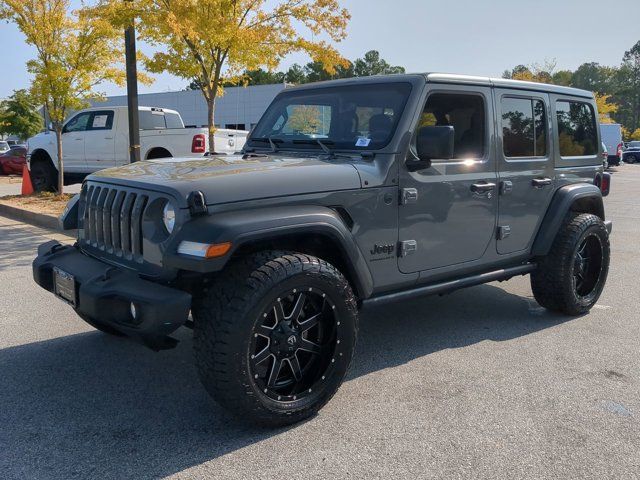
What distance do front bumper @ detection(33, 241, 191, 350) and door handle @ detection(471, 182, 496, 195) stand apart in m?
2.13

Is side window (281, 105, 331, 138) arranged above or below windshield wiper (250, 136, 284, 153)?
above

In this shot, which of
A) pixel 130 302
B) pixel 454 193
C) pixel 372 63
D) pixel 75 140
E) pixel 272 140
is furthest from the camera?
pixel 372 63

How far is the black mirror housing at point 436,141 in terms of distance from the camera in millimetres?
3438

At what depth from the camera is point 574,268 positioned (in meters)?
4.85

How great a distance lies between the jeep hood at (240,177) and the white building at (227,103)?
4139 cm

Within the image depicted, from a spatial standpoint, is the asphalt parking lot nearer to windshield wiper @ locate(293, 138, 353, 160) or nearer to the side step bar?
the side step bar

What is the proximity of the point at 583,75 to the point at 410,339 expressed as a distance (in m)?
121

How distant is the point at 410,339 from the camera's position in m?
4.40

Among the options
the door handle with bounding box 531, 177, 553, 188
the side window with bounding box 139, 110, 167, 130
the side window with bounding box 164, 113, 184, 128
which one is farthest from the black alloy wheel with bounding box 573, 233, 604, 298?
the side window with bounding box 164, 113, 184, 128

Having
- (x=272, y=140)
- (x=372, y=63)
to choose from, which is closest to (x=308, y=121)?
(x=272, y=140)

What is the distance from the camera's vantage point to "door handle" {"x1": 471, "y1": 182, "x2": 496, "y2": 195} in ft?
13.1

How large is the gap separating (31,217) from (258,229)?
27.3 ft

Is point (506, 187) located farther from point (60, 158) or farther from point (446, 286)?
point (60, 158)

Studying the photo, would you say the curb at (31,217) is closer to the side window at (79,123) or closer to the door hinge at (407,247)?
the side window at (79,123)
